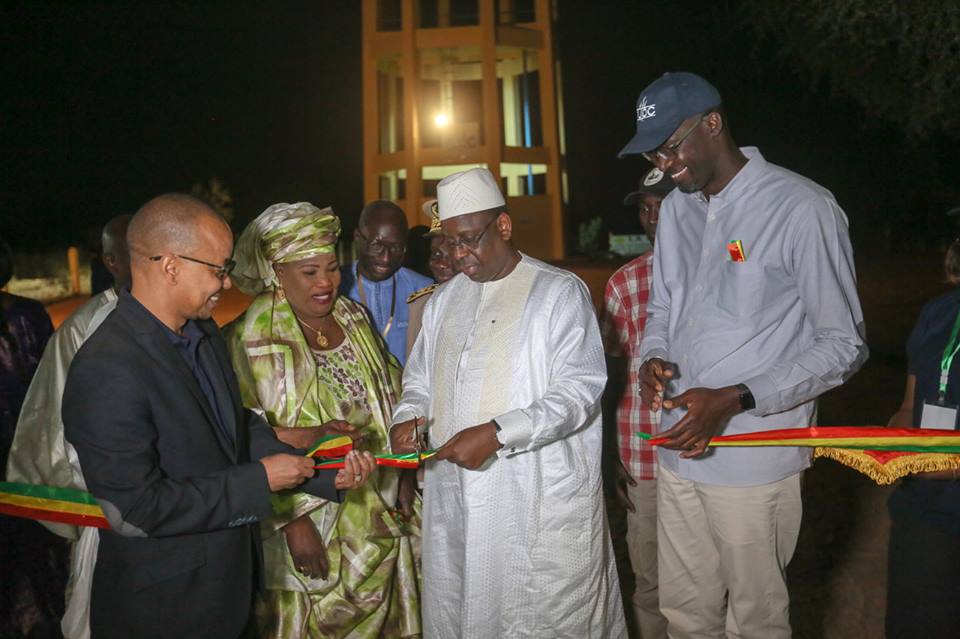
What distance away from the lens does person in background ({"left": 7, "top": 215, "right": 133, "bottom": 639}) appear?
3.53 metres

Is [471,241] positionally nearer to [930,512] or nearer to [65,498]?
[65,498]

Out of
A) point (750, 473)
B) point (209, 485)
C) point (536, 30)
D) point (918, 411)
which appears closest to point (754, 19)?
point (918, 411)

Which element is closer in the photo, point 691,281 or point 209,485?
point 209,485

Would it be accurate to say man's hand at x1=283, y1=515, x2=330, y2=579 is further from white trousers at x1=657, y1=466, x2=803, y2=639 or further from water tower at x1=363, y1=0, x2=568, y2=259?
water tower at x1=363, y1=0, x2=568, y2=259

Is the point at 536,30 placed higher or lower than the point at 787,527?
higher

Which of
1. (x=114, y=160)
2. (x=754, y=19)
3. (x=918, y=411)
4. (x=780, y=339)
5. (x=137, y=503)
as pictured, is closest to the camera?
(x=137, y=503)

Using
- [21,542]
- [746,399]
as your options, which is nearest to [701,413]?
[746,399]

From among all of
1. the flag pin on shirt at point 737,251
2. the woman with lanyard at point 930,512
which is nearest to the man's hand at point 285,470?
the flag pin on shirt at point 737,251

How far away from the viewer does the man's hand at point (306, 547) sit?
3734 mm

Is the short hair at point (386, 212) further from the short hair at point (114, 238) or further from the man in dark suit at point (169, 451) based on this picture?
the man in dark suit at point (169, 451)

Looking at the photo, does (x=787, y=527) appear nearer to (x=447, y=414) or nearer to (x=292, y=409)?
(x=447, y=414)

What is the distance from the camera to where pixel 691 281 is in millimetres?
3410

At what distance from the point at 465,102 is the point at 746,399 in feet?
108

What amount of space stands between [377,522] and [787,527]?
1.98m
